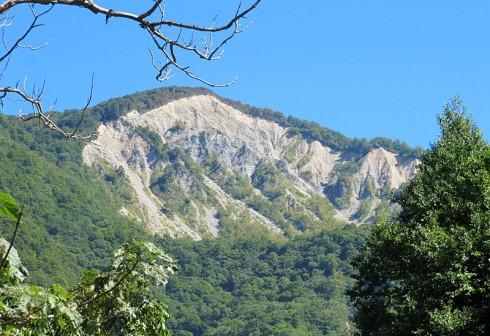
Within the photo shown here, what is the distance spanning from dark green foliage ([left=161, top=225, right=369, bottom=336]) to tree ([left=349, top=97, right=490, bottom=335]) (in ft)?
283

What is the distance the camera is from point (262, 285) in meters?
146

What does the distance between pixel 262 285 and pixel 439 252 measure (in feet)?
426

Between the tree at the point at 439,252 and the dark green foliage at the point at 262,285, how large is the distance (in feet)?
283

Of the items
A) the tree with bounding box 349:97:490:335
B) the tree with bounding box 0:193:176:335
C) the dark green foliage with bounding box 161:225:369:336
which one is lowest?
the tree with bounding box 0:193:176:335

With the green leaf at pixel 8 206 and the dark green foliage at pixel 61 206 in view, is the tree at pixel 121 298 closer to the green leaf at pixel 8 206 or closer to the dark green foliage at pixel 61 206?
the green leaf at pixel 8 206

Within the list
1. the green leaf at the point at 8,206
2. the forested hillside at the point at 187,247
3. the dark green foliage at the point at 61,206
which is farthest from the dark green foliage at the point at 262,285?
the green leaf at the point at 8,206

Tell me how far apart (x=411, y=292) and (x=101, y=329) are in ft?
39.1

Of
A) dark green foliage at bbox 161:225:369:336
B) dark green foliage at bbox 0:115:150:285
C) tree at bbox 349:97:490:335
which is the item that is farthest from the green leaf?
dark green foliage at bbox 161:225:369:336

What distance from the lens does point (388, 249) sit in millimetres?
20516

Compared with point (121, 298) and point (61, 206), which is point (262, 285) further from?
point (121, 298)

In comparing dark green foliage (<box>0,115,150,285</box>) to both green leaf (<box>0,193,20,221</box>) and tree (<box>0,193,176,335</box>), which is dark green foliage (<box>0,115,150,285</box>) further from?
green leaf (<box>0,193,20,221</box>)

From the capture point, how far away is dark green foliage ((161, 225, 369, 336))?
11488 centimetres

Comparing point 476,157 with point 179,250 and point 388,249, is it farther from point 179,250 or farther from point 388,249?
point 179,250

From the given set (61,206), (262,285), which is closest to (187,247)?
(262,285)
